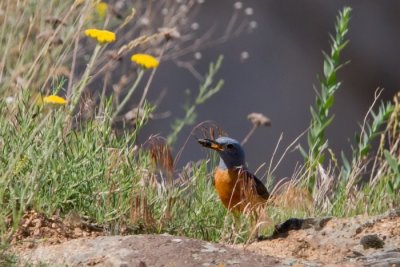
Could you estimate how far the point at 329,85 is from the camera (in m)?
6.03

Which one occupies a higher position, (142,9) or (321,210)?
(142,9)

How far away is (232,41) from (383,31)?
1110mm

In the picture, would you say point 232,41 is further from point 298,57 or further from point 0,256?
point 0,256

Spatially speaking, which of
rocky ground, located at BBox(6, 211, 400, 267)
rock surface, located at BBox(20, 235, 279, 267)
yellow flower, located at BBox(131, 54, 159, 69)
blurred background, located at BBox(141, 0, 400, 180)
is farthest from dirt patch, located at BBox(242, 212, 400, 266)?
blurred background, located at BBox(141, 0, 400, 180)

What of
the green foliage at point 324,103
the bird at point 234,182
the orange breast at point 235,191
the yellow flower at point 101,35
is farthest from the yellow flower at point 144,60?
the green foliage at point 324,103

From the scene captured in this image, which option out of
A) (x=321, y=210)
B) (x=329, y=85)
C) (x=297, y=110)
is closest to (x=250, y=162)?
(x=297, y=110)

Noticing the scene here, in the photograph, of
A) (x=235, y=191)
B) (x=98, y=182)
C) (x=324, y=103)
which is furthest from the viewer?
(x=324, y=103)

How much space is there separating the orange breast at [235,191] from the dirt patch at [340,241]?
281 millimetres

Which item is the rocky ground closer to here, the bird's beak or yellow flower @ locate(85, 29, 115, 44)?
the bird's beak

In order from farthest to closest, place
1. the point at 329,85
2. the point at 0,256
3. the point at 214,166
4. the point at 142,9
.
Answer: the point at 142,9
the point at 329,85
the point at 214,166
the point at 0,256

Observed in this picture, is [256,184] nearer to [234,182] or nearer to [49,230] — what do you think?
[234,182]

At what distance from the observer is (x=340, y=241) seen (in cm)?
447

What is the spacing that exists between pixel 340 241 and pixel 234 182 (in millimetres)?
704

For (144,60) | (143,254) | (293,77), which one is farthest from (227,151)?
(293,77)
